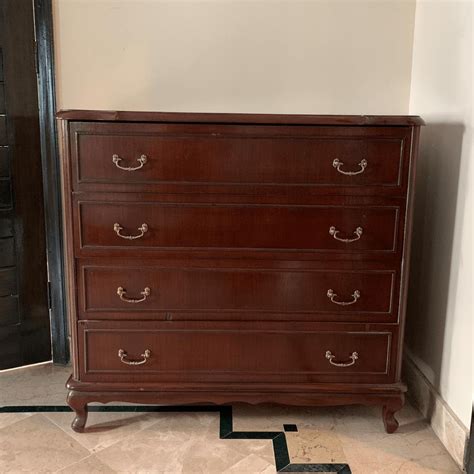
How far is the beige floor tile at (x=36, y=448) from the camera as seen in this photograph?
1.86 m

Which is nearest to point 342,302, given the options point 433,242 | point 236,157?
point 433,242

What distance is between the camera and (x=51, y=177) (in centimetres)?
241

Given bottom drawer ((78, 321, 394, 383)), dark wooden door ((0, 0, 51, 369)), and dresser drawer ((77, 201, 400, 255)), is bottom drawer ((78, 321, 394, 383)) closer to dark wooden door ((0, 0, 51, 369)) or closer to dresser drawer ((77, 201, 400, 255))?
dresser drawer ((77, 201, 400, 255))

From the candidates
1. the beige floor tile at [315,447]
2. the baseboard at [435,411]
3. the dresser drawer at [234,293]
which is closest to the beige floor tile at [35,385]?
the dresser drawer at [234,293]

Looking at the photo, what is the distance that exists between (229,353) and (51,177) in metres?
1.07

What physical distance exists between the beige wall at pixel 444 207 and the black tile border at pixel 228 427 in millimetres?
517

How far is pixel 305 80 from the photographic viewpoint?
7.81 feet

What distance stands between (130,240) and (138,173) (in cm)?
22

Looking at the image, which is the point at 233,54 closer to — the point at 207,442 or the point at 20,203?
the point at 20,203

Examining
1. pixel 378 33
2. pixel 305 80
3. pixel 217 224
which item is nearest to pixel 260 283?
pixel 217 224

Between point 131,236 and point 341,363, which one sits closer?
point 131,236

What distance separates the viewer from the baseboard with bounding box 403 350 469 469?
1891 millimetres

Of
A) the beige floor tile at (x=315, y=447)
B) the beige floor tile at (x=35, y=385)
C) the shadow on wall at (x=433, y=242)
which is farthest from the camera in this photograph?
the beige floor tile at (x=35, y=385)

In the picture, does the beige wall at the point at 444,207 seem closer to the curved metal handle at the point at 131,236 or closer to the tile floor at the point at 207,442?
the tile floor at the point at 207,442
